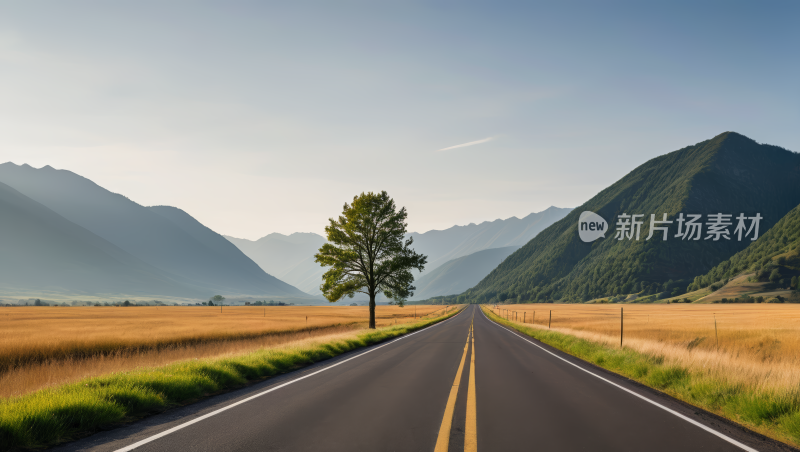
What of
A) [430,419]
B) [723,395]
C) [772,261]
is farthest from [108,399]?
[772,261]

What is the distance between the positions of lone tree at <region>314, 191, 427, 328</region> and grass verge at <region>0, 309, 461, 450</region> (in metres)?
23.5

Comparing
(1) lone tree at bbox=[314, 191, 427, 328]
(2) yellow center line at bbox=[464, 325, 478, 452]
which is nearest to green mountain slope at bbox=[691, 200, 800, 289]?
(1) lone tree at bbox=[314, 191, 427, 328]

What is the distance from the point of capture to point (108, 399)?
7961 millimetres

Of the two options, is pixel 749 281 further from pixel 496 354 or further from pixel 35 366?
pixel 35 366

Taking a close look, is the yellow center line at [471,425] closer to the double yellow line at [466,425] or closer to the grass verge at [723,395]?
the double yellow line at [466,425]

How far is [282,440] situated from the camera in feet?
20.7

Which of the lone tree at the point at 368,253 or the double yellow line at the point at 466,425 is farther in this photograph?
the lone tree at the point at 368,253

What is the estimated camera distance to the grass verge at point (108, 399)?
627 centimetres

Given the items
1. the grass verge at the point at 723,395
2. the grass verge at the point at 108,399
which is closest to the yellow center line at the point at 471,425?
the grass verge at the point at 723,395

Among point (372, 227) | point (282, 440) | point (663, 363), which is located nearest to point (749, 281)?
point (372, 227)

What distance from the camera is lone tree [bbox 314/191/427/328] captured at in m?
37.0

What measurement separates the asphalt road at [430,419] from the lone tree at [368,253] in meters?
24.7

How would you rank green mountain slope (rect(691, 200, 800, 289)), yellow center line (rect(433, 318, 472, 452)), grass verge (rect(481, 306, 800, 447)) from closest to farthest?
yellow center line (rect(433, 318, 472, 452))
grass verge (rect(481, 306, 800, 447))
green mountain slope (rect(691, 200, 800, 289))

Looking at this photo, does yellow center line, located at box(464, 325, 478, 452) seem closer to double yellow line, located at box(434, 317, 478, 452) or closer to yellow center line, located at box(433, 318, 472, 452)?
double yellow line, located at box(434, 317, 478, 452)
